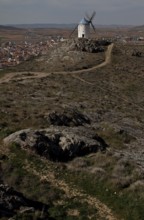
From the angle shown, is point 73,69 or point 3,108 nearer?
point 3,108

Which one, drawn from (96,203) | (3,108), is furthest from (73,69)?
(96,203)

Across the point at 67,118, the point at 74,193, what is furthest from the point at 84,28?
the point at 74,193

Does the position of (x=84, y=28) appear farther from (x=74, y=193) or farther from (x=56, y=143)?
(x=74, y=193)

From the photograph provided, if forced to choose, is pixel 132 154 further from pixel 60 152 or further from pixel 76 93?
pixel 76 93

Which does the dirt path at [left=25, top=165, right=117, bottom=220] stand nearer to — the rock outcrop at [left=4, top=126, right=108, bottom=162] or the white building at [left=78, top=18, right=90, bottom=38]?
the rock outcrop at [left=4, top=126, right=108, bottom=162]

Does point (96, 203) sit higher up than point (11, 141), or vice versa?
point (11, 141)

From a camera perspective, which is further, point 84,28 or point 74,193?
point 84,28
